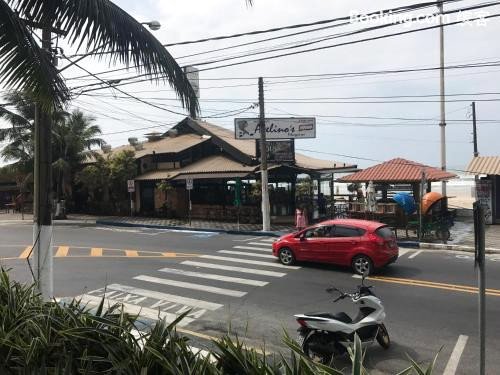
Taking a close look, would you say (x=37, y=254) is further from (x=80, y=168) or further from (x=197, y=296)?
(x=80, y=168)

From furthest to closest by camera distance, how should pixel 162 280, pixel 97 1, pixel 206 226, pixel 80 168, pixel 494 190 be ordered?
pixel 80 168 < pixel 206 226 < pixel 494 190 < pixel 162 280 < pixel 97 1

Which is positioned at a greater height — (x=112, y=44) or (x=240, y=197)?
(x=112, y=44)

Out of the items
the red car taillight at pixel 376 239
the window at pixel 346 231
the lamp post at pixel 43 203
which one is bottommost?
the red car taillight at pixel 376 239

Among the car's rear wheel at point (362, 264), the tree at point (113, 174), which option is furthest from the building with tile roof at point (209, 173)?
the car's rear wheel at point (362, 264)

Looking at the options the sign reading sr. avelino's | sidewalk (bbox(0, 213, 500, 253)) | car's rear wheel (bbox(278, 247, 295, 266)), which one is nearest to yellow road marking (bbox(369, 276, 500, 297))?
car's rear wheel (bbox(278, 247, 295, 266))

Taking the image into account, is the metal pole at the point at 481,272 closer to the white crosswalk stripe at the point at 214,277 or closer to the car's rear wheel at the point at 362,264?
the white crosswalk stripe at the point at 214,277

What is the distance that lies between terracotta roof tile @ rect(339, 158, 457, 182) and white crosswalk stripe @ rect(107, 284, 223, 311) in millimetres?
16367

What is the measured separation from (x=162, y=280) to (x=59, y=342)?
9.19m

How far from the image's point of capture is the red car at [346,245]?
13.8 meters

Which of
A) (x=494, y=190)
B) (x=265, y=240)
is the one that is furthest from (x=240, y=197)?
(x=494, y=190)

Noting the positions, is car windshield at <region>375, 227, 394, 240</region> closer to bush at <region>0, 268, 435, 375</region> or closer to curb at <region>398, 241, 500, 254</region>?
curb at <region>398, 241, 500, 254</region>

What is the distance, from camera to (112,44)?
19.5ft

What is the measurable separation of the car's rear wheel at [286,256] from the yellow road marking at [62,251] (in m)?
8.01

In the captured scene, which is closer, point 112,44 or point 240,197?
point 112,44
